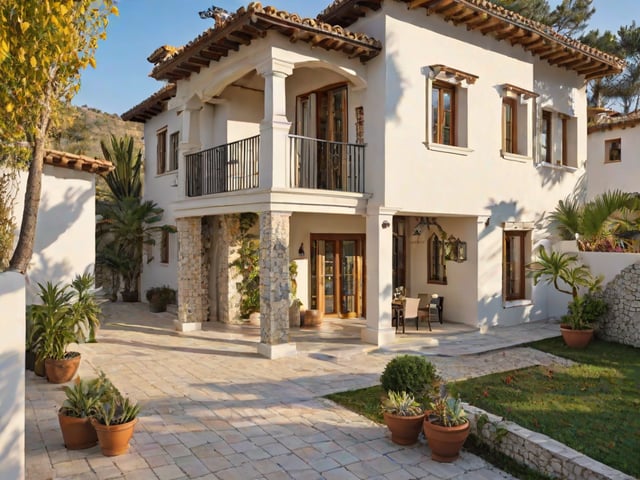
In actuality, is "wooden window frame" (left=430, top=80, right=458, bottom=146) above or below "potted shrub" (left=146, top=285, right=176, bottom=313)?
above

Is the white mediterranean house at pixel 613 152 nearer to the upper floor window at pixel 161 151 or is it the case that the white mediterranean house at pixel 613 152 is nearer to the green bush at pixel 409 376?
the green bush at pixel 409 376

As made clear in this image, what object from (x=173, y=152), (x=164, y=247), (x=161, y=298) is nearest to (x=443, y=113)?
(x=173, y=152)

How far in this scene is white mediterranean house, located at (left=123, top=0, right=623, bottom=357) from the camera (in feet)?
34.8

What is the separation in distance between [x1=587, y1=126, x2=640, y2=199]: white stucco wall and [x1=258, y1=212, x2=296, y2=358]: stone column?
1699 cm

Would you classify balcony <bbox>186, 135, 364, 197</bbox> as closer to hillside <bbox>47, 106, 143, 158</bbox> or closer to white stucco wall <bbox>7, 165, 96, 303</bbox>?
white stucco wall <bbox>7, 165, 96, 303</bbox>

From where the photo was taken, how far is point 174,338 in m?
12.6

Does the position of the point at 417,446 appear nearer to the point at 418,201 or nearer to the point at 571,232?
the point at 418,201

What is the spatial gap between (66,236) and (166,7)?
5.91 m

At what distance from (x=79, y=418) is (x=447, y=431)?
4.20m

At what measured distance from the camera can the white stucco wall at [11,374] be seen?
14.4ft

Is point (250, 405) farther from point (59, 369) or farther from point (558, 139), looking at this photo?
point (558, 139)

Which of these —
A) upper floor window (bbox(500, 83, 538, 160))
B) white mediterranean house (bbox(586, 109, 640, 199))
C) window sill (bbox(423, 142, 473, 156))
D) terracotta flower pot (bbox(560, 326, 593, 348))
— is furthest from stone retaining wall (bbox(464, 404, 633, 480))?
white mediterranean house (bbox(586, 109, 640, 199))

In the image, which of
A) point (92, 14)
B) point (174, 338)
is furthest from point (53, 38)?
point (174, 338)

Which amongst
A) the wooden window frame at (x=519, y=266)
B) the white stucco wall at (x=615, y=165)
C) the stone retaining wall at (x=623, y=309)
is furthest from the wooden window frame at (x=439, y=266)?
the white stucco wall at (x=615, y=165)
